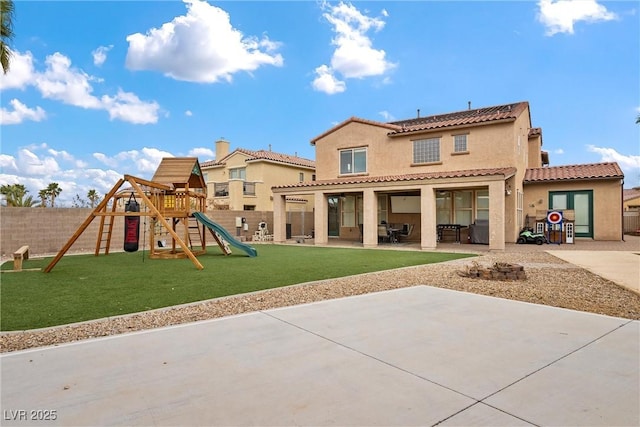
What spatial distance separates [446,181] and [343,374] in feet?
47.1

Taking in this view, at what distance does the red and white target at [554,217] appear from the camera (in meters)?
19.1

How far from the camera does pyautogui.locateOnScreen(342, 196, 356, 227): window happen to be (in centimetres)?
2472

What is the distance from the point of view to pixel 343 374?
143 inches

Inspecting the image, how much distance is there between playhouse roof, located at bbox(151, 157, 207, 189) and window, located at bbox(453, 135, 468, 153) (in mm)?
12907

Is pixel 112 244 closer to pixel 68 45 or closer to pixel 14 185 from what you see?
pixel 68 45

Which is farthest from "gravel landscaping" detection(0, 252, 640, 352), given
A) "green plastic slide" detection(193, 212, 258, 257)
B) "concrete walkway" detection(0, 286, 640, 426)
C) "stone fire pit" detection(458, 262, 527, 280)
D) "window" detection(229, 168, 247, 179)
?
"window" detection(229, 168, 247, 179)

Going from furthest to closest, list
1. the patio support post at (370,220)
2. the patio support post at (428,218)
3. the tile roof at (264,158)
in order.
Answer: the tile roof at (264,158) → the patio support post at (370,220) → the patio support post at (428,218)

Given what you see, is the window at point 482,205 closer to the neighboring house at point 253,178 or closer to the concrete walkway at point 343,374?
the concrete walkway at point 343,374

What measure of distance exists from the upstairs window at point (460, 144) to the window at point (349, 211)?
7.17 m

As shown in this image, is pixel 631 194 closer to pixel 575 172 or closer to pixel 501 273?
pixel 575 172

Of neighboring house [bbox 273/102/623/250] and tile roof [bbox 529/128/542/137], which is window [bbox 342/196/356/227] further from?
tile roof [bbox 529/128/542/137]

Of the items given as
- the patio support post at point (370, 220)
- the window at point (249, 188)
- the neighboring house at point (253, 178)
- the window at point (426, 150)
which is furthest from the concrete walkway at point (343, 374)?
the window at point (249, 188)

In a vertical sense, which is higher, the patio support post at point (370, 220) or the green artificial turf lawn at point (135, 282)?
the patio support post at point (370, 220)

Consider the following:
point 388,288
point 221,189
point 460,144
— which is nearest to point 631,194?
point 460,144
